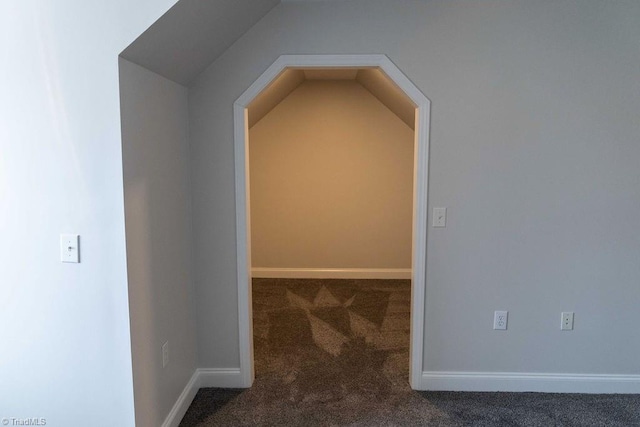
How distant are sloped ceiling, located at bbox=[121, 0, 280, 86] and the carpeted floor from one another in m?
1.83

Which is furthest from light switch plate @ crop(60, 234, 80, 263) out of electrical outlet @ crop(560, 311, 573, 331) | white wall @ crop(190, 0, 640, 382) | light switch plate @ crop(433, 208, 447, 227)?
electrical outlet @ crop(560, 311, 573, 331)

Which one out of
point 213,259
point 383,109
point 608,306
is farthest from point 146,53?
point 383,109

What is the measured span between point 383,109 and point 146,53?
10.5 feet

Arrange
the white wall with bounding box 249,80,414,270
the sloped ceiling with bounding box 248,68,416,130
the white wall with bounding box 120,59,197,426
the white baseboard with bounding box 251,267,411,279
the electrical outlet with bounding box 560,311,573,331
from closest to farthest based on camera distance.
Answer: the white wall with bounding box 120,59,197,426 < the electrical outlet with bounding box 560,311,573,331 < the sloped ceiling with bounding box 248,68,416,130 < the white wall with bounding box 249,80,414,270 < the white baseboard with bounding box 251,267,411,279

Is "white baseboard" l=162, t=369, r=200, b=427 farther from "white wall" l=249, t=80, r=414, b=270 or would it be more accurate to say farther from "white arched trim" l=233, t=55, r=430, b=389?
"white wall" l=249, t=80, r=414, b=270

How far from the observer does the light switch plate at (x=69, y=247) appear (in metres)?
1.62

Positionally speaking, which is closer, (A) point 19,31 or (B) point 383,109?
(A) point 19,31

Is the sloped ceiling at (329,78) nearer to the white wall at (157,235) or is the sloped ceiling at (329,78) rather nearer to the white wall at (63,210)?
the white wall at (157,235)

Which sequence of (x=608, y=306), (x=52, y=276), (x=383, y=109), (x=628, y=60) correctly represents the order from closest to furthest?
(x=52, y=276) < (x=628, y=60) < (x=608, y=306) < (x=383, y=109)

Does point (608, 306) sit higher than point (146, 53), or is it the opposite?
point (146, 53)

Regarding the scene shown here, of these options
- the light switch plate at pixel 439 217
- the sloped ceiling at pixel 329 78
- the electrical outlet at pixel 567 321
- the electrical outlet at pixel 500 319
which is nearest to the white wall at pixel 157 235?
the light switch plate at pixel 439 217

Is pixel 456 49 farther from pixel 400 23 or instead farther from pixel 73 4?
pixel 73 4

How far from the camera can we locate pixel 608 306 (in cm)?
241

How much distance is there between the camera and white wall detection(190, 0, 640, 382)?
7.39 ft
